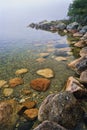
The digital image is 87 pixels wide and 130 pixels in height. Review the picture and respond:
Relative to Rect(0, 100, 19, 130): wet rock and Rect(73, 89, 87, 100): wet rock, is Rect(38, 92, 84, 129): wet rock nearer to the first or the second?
Rect(0, 100, 19, 130): wet rock

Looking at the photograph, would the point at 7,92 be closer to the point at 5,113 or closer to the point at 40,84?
the point at 40,84

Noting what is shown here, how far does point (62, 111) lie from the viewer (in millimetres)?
7219

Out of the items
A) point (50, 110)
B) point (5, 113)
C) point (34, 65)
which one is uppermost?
point (50, 110)

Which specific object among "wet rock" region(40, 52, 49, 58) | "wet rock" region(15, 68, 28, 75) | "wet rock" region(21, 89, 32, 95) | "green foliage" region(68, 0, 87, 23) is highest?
"green foliage" region(68, 0, 87, 23)

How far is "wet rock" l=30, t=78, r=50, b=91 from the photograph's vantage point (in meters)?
10.4

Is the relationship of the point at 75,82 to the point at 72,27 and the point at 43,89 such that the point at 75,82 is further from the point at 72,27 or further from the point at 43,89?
the point at 72,27

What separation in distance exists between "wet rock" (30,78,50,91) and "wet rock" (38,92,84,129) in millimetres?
2588

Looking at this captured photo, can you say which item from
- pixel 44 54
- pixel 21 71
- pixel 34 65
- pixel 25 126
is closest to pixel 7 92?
pixel 21 71

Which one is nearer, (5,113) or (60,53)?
(5,113)

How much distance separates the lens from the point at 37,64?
1448cm

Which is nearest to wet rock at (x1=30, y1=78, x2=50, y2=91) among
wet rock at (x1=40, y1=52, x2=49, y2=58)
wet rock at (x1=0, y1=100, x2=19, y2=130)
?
wet rock at (x1=0, y1=100, x2=19, y2=130)

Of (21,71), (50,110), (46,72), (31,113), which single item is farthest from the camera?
(21,71)

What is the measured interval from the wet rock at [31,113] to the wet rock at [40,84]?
6.55 feet

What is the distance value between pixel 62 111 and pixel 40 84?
3.66 m
